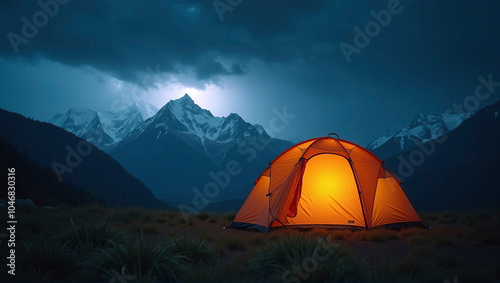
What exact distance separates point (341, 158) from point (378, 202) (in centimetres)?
205

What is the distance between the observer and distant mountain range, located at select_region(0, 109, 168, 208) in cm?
13134

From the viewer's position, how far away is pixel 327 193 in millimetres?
11062

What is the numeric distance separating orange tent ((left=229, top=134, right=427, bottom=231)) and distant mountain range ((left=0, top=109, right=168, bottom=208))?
129 m

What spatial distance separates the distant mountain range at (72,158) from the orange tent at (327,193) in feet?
423

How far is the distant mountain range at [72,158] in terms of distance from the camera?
431 ft

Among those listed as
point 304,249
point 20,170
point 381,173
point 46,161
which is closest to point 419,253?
point 304,249

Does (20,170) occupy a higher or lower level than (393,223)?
higher

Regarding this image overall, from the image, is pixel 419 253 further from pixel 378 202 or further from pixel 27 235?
pixel 27 235

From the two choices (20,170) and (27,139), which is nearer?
(20,170)

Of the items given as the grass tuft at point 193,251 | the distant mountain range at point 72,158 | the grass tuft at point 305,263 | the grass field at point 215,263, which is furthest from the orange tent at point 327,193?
the distant mountain range at point 72,158

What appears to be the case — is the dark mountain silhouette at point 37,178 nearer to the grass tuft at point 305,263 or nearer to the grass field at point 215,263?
the grass field at point 215,263

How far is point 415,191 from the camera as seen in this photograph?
157m

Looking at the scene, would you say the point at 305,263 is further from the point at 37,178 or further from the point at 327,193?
the point at 37,178

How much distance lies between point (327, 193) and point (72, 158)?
551 feet
